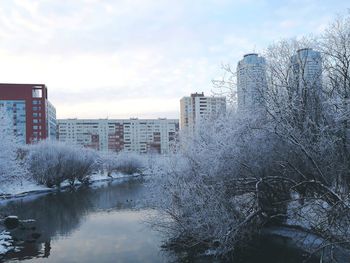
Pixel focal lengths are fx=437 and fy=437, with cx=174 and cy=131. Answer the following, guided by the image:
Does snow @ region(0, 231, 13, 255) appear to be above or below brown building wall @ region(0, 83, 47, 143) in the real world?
below

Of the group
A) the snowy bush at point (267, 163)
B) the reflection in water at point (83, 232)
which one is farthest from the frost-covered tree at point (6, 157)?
the snowy bush at point (267, 163)

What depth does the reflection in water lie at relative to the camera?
794 inches

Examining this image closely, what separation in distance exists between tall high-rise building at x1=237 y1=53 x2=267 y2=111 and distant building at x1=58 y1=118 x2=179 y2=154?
130430 mm

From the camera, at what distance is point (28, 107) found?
10788 centimetres

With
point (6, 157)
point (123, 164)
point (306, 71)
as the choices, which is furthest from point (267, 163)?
point (123, 164)

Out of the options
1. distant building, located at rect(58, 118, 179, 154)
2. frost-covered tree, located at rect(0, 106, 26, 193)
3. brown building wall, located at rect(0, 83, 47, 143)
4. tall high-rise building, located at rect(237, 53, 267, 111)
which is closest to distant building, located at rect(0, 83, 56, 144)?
brown building wall, located at rect(0, 83, 47, 143)

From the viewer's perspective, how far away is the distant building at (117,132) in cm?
15312

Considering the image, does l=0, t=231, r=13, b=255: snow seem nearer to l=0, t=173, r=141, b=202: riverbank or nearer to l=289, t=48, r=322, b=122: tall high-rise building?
l=289, t=48, r=322, b=122: tall high-rise building

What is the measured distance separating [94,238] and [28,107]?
90.6 metres

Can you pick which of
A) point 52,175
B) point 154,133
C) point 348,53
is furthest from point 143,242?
point 154,133

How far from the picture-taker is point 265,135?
18500mm

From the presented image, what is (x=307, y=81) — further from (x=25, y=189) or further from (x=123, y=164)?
(x=123, y=164)

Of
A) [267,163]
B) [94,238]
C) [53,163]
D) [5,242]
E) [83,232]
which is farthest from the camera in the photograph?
[53,163]

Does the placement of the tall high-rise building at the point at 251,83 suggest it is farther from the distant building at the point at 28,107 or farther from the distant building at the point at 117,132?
the distant building at the point at 117,132
